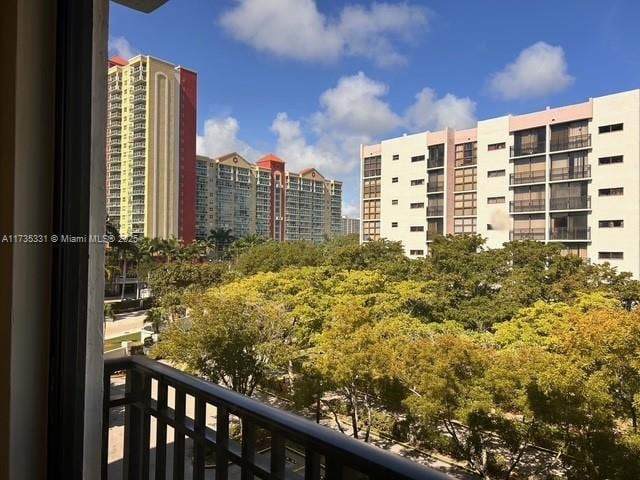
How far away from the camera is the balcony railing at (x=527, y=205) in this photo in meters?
1.38

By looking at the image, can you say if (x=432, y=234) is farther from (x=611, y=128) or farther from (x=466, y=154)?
(x=611, y=128)

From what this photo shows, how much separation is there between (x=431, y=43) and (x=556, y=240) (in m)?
0.82

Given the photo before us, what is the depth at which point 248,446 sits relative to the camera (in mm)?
723

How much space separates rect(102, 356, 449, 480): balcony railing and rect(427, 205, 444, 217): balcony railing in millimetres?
1153

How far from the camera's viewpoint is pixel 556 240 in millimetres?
1461

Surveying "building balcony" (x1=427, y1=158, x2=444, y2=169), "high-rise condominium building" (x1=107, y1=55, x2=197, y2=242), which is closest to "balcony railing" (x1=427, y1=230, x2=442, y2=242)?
"building balcony" (x1=427, y1=158, x2=444, y2=169)

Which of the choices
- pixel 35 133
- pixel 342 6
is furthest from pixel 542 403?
pixel 35 133

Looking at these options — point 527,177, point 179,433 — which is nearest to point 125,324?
point 179,433

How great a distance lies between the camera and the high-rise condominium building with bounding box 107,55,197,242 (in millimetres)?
1033

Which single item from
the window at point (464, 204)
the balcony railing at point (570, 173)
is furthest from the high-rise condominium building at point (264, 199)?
the balcony railing at point (570, 173)

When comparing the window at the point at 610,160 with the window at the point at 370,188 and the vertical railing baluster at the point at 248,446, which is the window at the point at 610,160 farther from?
the vertical railing baluster at the point at 248,446

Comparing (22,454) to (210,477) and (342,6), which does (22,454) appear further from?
(342,6)

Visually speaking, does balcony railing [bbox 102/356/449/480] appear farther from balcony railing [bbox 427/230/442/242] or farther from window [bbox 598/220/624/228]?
balcony railing [bbox 427/230/442/242]

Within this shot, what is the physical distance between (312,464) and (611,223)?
1.14 meters
